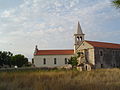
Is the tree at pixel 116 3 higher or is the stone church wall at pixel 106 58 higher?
the tree at pixel 116 3

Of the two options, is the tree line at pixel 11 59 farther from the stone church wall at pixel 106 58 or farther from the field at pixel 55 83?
the field at pixel 55 83

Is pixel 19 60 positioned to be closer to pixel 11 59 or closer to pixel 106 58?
pixel 11 59

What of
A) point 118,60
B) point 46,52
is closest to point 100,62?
point 118,60

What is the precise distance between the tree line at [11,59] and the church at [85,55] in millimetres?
6572

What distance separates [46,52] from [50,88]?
43.3 meters

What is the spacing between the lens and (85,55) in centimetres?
4244

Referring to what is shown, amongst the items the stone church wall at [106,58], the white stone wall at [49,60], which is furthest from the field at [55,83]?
the white stone wall at [49,60]

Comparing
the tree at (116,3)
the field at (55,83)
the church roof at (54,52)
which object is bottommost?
the field at (55,83)

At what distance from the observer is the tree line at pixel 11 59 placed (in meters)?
50.1

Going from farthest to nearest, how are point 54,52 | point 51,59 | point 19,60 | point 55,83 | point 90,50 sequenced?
point 19,60
point 54,52
point 51,59
point 90,50
point 55,83

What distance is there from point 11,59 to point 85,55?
23.8 metres

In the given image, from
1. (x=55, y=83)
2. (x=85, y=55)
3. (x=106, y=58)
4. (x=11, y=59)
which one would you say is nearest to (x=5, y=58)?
(x=11, y=59)

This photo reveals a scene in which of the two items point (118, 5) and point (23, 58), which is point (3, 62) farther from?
point (118, 5)

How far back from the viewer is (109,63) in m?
42.2
